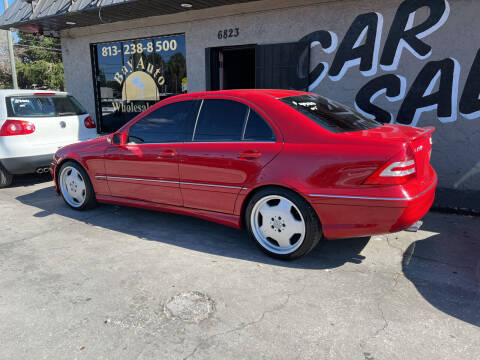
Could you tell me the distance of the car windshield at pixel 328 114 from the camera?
Answer: 11.6 feet

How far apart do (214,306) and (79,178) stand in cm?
320

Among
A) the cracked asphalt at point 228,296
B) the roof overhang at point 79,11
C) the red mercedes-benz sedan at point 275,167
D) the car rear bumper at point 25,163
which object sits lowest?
the cracked asphalt at point 228,296

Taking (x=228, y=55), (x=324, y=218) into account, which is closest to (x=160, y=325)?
(x=324, y=218)

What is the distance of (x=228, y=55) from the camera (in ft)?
31.5

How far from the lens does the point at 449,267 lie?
11.4ft

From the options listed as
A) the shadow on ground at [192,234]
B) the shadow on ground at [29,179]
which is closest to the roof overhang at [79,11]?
the shadow on ground at [29,179]

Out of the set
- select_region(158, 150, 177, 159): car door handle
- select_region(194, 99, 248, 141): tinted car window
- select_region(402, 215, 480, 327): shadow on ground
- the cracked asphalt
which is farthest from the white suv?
select_region(402, 215, 480, 327): shadow on ground

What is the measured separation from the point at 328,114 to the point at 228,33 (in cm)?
516

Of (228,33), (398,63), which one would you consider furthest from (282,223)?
(228,33)

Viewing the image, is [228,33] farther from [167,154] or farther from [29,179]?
[29,179]

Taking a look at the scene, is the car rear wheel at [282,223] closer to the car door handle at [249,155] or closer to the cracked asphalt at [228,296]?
the cracked asphalt at [228,296]

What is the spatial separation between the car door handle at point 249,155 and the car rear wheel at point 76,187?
2502mm

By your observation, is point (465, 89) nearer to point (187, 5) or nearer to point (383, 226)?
point (383, 226)

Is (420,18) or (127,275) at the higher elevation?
(420,18)
